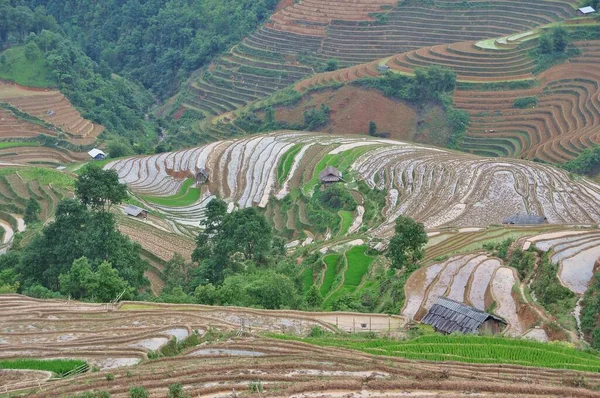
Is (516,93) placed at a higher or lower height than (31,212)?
higher

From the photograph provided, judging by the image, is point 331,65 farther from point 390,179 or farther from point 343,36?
point 390,179

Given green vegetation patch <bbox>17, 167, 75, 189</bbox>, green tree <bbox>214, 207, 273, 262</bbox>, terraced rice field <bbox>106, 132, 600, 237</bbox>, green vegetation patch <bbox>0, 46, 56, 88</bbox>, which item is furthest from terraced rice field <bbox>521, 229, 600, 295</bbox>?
green vegetation patch <bbox>0, 46, 56, 88</bbox>

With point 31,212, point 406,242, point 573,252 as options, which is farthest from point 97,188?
point 573,252

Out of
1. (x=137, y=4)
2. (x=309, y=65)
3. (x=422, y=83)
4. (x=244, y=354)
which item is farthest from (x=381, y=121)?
(x=244, y=354)

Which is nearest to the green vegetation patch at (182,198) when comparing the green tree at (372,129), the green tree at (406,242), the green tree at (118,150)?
the green tree at (118,150)

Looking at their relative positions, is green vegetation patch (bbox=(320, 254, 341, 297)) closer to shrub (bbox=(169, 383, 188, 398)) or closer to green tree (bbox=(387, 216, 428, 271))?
green tree (bbox=(387, 216, 428, 271))

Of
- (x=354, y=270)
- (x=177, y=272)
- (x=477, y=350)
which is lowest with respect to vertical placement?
(x=177, y=272)
